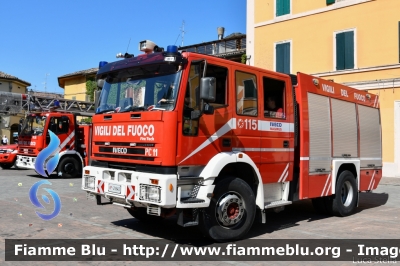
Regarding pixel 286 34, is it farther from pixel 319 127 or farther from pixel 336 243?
pixel 336 243

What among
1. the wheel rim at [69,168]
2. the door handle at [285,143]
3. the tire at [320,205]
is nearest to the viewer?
the door handle at [285,143]

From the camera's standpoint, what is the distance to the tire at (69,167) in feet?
51.1

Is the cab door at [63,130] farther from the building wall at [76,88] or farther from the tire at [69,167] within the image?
the building wall at [76,88]

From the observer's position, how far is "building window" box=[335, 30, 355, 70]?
18.3 m

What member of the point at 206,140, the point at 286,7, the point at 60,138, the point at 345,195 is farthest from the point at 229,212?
the point at 286,7

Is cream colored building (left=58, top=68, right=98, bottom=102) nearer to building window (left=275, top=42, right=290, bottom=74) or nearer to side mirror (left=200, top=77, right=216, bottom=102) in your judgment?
building window (left=275, top=42, right=290, bottom=74)

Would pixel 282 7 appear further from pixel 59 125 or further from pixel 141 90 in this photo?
pixel 141 90

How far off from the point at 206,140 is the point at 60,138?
1087cm

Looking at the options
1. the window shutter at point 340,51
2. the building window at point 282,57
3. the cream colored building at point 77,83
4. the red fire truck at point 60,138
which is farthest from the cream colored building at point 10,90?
the window shutter at point 340,51

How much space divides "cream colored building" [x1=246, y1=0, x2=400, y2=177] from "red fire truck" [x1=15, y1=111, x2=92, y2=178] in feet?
34.1

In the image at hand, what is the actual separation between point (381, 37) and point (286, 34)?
4.68 m

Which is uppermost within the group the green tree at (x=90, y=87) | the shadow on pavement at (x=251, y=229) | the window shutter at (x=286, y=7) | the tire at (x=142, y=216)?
the window shutter at (x=286, y=7)

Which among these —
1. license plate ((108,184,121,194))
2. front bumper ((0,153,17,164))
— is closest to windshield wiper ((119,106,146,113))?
license plate ((108,184,121,194))

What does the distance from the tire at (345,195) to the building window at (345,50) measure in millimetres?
10773
